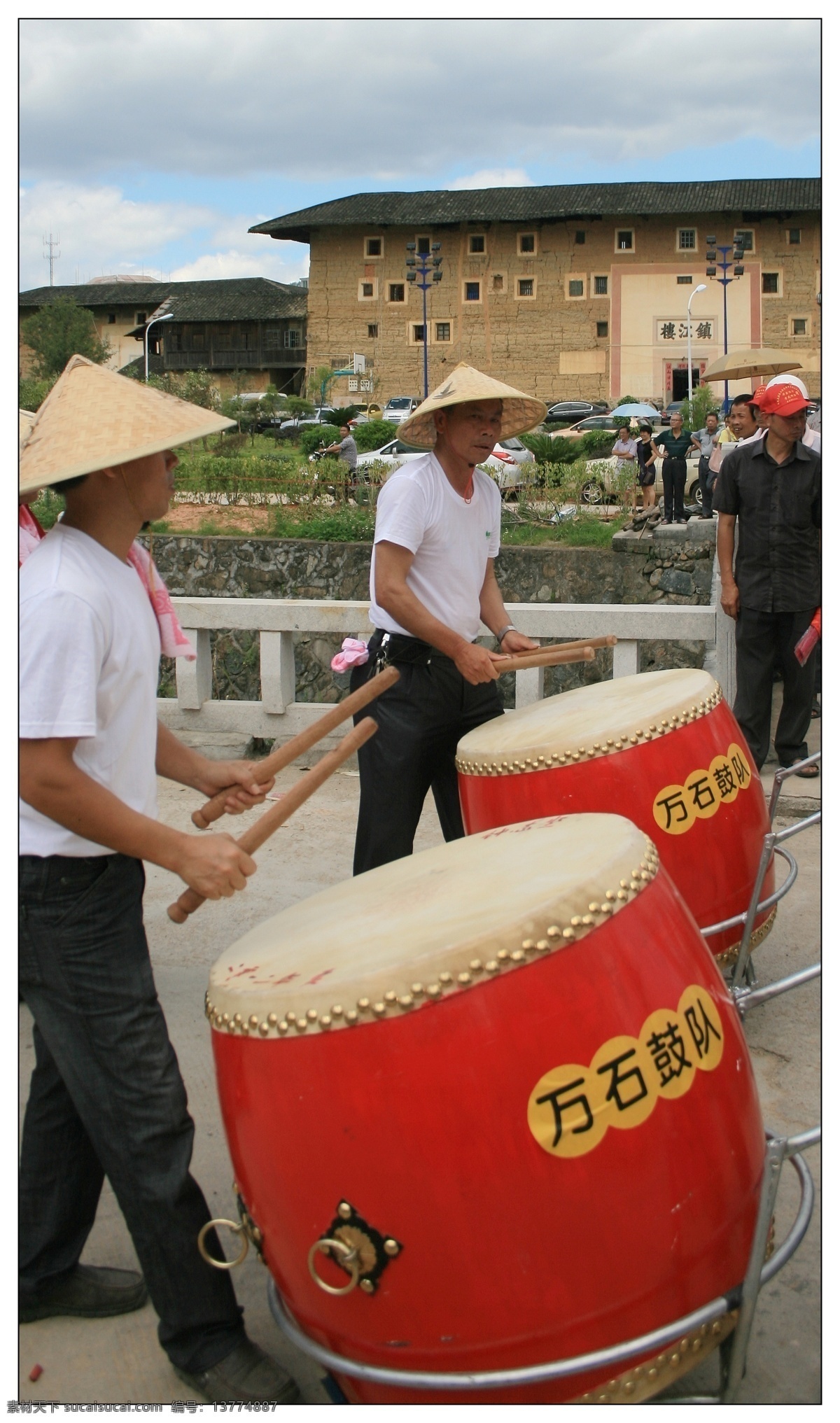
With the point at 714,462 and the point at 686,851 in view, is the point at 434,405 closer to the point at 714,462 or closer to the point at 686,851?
the point at 686,851

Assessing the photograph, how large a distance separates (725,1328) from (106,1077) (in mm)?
981

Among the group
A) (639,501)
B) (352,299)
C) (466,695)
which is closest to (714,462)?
(639,501)

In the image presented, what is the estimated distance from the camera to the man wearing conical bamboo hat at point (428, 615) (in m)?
3.17

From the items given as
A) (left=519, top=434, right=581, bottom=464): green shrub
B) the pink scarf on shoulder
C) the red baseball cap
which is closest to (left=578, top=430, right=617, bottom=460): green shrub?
(left=519, top=434, right=581, bottom=464): green shrub

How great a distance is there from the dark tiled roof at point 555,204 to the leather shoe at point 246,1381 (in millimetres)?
49953

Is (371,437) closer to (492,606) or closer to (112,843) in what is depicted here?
(492,606)

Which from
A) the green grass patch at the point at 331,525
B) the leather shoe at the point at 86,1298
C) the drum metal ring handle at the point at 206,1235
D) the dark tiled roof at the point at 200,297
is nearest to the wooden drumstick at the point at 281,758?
the drum metal ring handle at the point at 206,1235

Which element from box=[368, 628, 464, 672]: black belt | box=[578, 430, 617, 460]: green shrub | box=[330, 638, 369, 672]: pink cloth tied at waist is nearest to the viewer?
box=[368, 628, 464, 672]: black belt

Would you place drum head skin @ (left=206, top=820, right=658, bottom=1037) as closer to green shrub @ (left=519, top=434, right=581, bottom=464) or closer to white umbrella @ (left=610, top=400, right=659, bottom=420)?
green shrub @ (left=519, top=434, right=581, bottom=464)

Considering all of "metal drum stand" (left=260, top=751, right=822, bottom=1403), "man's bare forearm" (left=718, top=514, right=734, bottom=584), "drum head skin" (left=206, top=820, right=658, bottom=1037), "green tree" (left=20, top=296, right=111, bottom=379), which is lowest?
"metal drum stand" (left=260, top=751, right=822, bottom=1403)

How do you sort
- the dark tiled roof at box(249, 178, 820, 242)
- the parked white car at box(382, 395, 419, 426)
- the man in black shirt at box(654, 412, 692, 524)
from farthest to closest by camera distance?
the dark tiled roof at box(249, 178, 820, 242)
the parked white car at box(382, 395, 419, 426)
the man in black shirt at box(654, 412, 692, 524)

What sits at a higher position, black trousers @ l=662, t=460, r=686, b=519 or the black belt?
black trousers @ l=662, t=460, r=686, b=519

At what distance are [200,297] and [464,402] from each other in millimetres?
57733

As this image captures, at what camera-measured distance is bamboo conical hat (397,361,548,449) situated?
3195 mm
